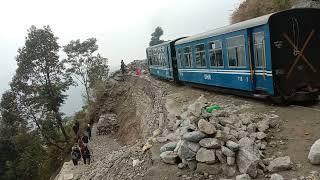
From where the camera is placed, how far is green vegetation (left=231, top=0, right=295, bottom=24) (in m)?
26.5

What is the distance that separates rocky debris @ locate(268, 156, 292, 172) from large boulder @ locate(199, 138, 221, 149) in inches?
46.2

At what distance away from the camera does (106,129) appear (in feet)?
106

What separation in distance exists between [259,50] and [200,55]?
642 centimetres

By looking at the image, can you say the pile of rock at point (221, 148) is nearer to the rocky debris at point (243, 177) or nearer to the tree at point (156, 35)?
the rocky debris at point (243, 177)

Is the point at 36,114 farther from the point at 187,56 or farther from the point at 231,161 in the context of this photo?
the point at 231,161

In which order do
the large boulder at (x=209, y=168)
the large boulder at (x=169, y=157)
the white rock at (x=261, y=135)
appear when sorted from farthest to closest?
the white rock at (x=261, y=135), the large boulder at (x=169, y=157), the large boulder at (x=209, y=168)

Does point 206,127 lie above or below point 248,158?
above

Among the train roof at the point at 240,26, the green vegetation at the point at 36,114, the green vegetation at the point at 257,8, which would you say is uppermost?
the green vegetation at the point at 257,8

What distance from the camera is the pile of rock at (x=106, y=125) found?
32.1m

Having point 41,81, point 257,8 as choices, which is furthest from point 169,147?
point 41,81

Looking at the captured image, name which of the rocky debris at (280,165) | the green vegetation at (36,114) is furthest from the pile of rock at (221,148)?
the green vegetation at (36,114)

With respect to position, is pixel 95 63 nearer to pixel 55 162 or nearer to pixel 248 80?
pixel 55 162

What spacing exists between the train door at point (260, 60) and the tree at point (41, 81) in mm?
28124

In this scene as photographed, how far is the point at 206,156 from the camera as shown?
944cm
